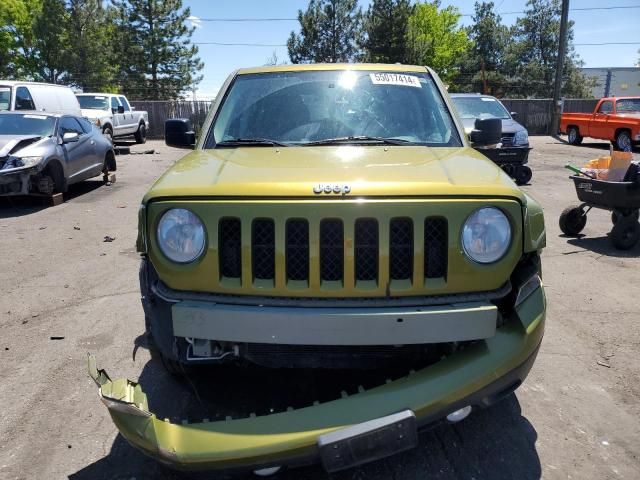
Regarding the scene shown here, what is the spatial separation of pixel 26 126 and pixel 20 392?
8.16 metres

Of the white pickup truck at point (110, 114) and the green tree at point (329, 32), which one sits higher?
the green tree at point (329, 32)

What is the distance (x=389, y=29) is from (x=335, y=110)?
4366 cm

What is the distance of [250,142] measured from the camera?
3.64 metres

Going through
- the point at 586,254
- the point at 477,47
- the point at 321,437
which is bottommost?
the point at 586,254

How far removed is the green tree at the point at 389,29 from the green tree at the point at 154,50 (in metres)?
15.4

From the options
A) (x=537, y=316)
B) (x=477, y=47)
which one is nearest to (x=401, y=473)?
(x=537, y=316)

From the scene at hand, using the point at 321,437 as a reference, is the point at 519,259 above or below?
above

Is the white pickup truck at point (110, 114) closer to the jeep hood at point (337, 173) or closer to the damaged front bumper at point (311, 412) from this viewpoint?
the jeep hood at point (337, 173)

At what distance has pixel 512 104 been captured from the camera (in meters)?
31.9

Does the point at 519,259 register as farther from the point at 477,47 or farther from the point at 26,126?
the point at 477,47

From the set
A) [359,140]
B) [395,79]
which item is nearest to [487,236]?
[359,140]

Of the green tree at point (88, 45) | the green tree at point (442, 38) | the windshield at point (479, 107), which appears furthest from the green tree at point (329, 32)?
the windshield at point (479, 107)

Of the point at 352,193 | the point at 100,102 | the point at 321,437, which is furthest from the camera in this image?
the point at 100,102

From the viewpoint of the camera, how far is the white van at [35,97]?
44.2 ft
